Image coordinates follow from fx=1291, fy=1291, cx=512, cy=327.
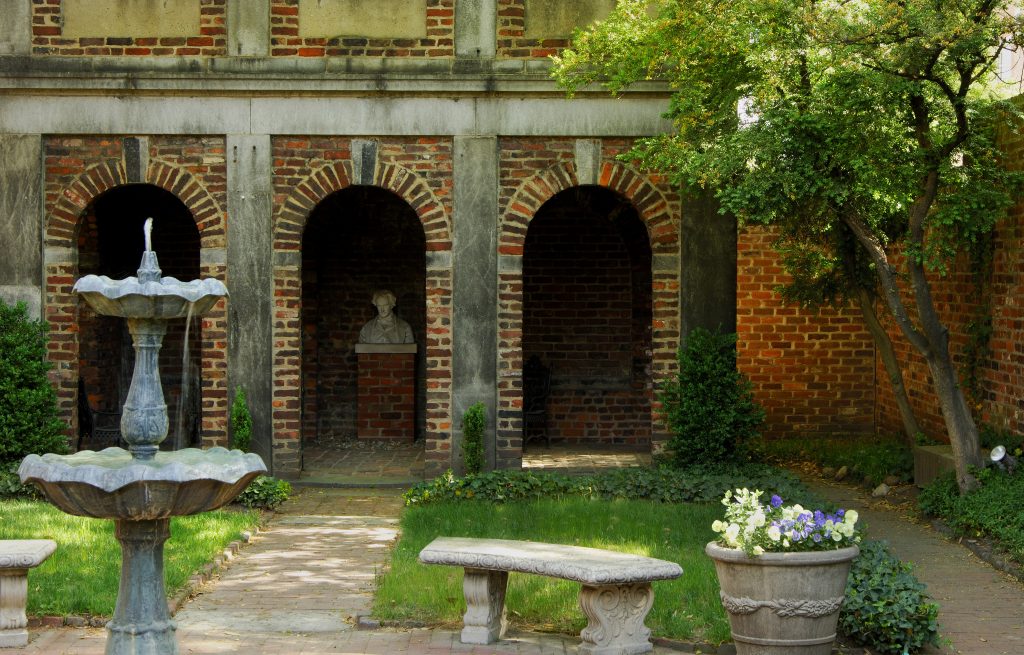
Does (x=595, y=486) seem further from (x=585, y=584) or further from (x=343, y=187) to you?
(x=585, y=584)

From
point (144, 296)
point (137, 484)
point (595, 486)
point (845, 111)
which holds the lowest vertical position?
point (595, 486)

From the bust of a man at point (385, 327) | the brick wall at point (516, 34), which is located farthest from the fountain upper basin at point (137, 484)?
the bust of a man at point (385, 327)

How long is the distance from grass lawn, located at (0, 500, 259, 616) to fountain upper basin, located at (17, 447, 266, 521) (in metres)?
1.62

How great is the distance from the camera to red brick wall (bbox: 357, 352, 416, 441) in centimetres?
1551

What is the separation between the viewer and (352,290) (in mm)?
15969

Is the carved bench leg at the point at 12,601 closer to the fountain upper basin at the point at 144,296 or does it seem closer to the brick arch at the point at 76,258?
the fountain upper basin at the point at 144,296

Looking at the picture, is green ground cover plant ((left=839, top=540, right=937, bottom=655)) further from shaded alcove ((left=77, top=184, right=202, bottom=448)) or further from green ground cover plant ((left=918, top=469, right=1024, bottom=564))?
shaded alcove ((left=77, top=184, right=202, bottom=448))

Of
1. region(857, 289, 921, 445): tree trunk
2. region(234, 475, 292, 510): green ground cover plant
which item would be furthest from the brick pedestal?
region(857, 289, 921, 445): tree trunk

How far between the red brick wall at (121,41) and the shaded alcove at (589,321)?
4.90 m

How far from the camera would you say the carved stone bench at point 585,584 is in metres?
6.79

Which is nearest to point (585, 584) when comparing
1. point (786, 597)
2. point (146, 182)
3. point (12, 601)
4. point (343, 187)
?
point (786, 597)

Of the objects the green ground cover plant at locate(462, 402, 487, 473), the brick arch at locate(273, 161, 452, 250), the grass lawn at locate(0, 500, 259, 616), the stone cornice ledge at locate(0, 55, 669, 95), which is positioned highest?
the stone cornice ledge at locate(0, 55, 669, 95)

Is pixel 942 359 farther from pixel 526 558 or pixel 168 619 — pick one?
pixel 168 619

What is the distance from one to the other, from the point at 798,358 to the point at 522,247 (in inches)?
197
